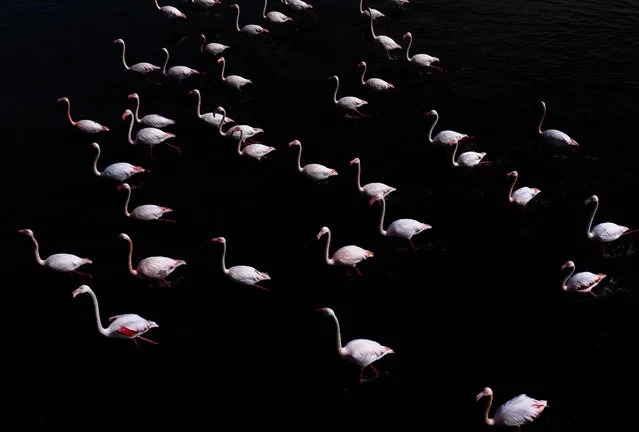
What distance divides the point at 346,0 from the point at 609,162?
66.8 feet

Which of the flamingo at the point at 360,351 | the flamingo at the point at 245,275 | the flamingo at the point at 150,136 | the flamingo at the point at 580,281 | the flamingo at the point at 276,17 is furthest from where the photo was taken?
the flamingo at the point at 276,17

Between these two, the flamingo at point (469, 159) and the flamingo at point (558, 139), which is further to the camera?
the flamingo at point (558, 139)

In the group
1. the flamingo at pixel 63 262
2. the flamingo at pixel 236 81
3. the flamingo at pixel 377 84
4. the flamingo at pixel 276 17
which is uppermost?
the flamingo at pixel 276 17

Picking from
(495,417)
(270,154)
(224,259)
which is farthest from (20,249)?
(495,417)

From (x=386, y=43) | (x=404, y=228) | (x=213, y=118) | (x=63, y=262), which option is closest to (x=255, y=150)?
(x=213, y=118)

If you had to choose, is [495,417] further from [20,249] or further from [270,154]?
[20,249]

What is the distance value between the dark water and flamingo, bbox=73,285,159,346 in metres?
0.64

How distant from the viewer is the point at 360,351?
56.4 ft

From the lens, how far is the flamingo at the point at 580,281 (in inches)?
746

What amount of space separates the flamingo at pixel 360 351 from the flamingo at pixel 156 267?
19.1ft

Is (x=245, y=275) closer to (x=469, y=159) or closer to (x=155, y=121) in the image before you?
(x=469, y=159)

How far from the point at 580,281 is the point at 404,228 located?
5.79 m

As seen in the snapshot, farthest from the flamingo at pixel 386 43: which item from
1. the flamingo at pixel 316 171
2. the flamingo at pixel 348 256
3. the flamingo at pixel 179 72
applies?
the flamingo at pixel 348 256

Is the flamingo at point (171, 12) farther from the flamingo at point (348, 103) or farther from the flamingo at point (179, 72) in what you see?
the flamingo at point (348, 103)
